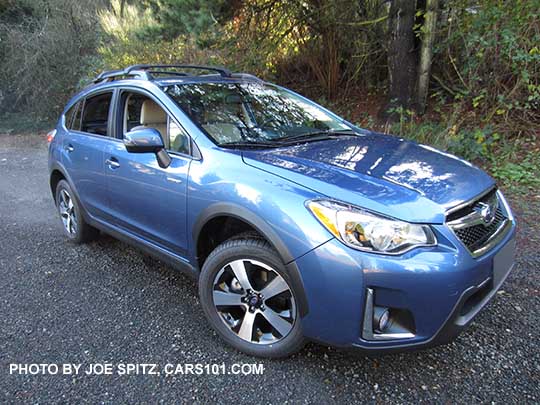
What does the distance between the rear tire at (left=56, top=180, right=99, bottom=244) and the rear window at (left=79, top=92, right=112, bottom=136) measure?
65cm

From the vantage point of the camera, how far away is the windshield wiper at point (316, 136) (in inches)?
106

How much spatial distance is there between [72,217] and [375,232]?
3.25 metres

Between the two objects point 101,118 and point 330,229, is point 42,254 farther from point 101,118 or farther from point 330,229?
point 330,229

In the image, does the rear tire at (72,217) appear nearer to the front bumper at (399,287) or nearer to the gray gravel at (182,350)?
the gray gravel at (182,350)

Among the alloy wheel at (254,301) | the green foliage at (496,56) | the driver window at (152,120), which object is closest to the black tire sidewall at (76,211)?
the driver window at (152,120)

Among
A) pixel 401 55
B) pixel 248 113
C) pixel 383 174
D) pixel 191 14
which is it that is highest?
pixel 191 14

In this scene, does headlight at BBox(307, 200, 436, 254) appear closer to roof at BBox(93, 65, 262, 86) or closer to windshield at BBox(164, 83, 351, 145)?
windshield at BBox(164, 83, 351, 145)

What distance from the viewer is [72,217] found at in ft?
12.9

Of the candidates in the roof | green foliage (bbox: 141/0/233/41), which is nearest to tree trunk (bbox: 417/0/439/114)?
green foliage (bbox: 141/0/233/41)

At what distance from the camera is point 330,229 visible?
1839 mm

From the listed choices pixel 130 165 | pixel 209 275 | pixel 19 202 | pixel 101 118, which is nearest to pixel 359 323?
pixel 209 275

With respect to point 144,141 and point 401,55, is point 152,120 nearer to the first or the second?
point 144,141

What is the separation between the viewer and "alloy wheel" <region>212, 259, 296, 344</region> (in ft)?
6.96

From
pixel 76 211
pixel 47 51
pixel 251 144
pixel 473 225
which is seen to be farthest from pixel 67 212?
pixel 47 51
